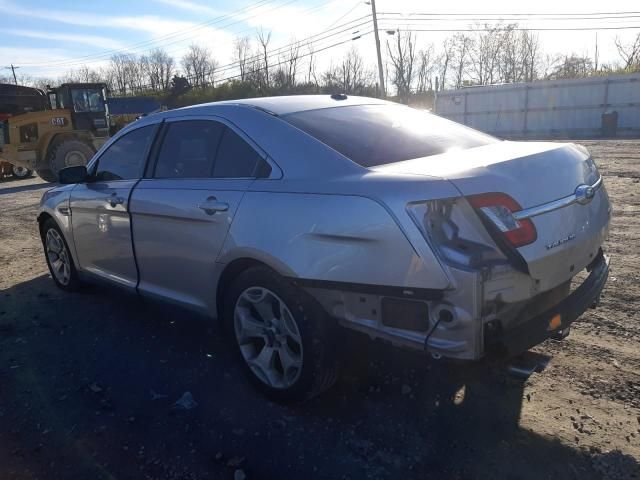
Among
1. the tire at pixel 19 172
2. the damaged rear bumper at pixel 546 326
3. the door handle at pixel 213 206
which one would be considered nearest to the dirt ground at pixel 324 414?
the damaged rear bumper at pixel 546 326

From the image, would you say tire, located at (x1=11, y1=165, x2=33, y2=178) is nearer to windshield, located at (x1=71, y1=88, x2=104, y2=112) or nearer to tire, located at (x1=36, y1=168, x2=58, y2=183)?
tire, located at (x1=36, y1=168, x2=58, y2=183)

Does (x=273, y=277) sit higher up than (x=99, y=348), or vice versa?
(x=273, y=277)

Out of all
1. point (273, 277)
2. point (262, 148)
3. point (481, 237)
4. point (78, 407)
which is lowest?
point (78, 407)

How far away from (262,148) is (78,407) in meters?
1.93

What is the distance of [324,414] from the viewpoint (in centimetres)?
301

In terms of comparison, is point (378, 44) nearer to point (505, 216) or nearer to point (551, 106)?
point (551, 106)

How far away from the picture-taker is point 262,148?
3.11 m

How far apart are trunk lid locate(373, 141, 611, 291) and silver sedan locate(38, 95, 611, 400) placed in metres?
0.01

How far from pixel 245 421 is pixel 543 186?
2007 mm

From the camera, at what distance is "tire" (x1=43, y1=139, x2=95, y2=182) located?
56.1 ft

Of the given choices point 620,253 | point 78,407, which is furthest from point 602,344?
point 78,407

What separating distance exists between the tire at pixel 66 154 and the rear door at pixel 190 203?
1491 centimetres

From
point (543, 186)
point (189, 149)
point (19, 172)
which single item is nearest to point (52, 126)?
point (19, 172)

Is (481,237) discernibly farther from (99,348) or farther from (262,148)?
(99,348)
